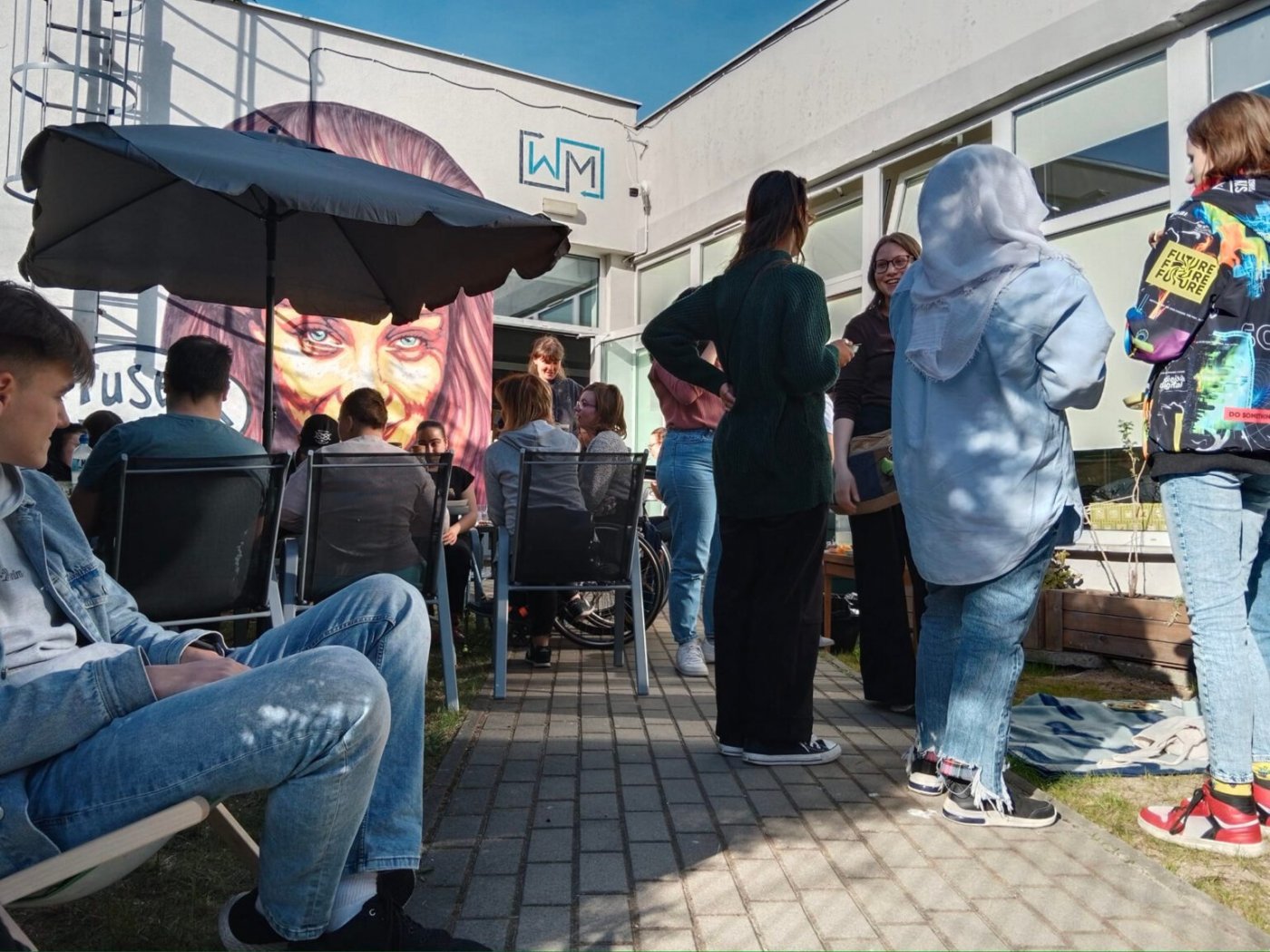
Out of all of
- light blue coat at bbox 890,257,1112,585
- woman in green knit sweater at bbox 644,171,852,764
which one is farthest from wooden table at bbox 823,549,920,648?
light blue coat at bbox 890,257,1112,585

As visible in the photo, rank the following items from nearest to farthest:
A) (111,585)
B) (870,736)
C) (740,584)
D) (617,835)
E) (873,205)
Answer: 1. (111,585)
2. (617,835)
3. (740,584)
4. (870,736)
5. (873,205)

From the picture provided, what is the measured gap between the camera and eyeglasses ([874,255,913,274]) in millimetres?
4035

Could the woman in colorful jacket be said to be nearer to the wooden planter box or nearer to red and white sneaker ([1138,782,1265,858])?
red and white sneaker ([1138,782,1265,858])

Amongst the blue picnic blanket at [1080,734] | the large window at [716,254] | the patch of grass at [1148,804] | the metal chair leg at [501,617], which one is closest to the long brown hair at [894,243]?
the blue picnic blanket at [1080,734]

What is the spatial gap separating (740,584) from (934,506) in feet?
2.43

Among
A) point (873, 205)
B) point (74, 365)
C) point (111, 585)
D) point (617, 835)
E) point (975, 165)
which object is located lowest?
point (617, 835)

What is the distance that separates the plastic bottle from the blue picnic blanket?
11.8 feet

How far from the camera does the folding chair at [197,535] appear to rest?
3162mm

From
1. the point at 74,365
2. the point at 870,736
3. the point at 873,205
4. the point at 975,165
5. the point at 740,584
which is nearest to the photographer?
the point at 74,365

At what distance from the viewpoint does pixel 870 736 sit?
376cm

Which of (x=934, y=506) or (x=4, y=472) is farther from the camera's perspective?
(x=934, y=506)

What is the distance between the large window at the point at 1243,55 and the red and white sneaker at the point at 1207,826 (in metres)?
4.79

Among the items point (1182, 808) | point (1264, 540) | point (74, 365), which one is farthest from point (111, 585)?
point (1264, 540)

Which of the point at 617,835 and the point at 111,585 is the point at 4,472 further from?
the point at 617,835
